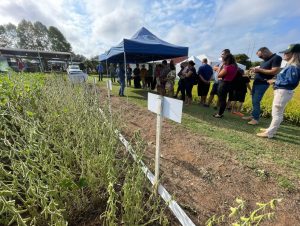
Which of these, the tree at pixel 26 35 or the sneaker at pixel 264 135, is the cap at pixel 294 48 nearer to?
the sneaker at pixel 264 135

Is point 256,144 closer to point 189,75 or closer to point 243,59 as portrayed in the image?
point 189,75

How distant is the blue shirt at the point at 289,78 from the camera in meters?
3.09

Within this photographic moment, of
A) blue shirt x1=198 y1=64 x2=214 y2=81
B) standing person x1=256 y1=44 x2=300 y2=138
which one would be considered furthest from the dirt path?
blue shirt x1=198 y1=64 x2=214 y2=81

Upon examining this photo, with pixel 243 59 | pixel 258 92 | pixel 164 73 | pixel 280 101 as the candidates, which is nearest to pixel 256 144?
pixel 280 101

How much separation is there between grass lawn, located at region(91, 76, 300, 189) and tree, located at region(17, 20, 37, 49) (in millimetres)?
65451

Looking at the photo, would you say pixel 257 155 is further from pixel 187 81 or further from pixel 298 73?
pixel 187 81

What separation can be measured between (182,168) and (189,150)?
547mm

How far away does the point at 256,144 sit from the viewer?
3412 mm

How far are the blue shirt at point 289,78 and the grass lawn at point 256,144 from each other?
113cm

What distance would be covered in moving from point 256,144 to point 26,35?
70979mm

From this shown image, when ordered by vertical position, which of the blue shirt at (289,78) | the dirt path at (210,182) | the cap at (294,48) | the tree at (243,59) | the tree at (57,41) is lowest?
Result: the dirt path at (210,182)

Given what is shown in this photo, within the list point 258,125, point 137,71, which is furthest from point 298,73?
point 137,71

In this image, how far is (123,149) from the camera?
9.51 ft

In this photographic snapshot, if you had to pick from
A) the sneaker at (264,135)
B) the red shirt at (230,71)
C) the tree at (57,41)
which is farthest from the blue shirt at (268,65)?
the tree at (57,41)
